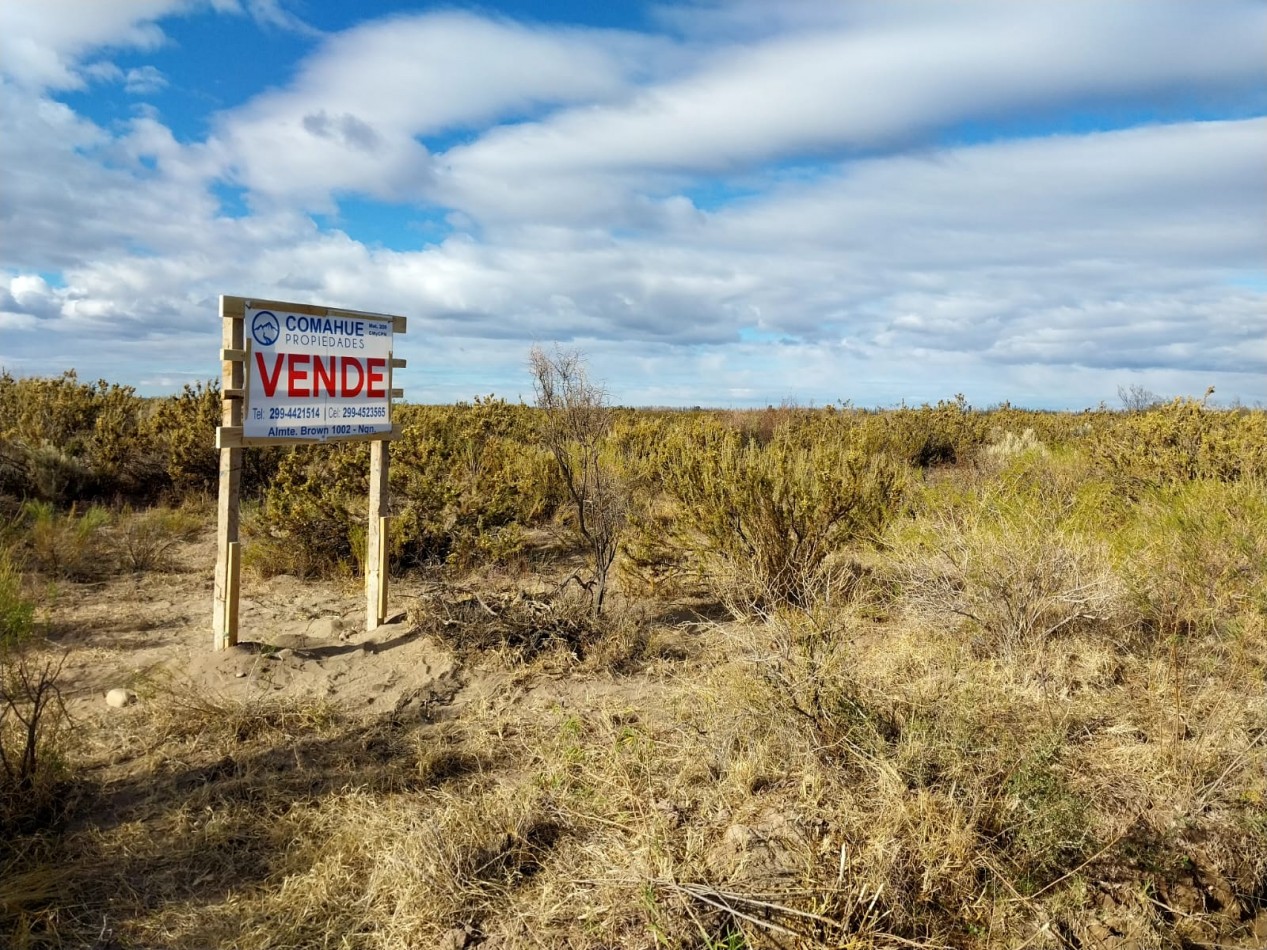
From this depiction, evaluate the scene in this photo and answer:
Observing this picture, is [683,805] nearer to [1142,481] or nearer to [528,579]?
[528,579]

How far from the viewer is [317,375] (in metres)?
6.10

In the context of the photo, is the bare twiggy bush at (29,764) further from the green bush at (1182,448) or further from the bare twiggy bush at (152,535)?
the green bush at (1182,448)

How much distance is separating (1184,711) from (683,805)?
2.92 meters

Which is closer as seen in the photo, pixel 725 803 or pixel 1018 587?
pixel 725 803

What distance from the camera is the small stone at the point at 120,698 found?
16.8 ft

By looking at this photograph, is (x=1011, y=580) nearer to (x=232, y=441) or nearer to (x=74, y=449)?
(x=232, y=441)

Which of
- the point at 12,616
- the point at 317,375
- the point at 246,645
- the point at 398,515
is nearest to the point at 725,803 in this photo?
the point at 246,645

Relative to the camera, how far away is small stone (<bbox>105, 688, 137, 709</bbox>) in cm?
511

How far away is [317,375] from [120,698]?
241cm

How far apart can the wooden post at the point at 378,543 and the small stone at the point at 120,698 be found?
1721 millimetres

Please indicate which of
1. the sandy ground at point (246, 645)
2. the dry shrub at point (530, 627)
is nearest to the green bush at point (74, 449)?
the sandy ground at point (246, 645)

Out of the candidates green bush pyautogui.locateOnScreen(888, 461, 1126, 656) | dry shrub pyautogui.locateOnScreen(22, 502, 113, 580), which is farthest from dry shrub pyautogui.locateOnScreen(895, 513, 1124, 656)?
dry shrub pyautogui.locateOnScreen(22, 502, 113, 580)

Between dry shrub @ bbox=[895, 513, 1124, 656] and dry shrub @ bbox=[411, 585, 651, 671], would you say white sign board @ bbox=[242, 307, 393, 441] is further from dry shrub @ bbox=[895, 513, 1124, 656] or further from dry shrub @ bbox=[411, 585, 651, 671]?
dry shrub @ bbox=[895, 513, 1124, 656]

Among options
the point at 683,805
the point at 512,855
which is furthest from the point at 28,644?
the point at 683,805
